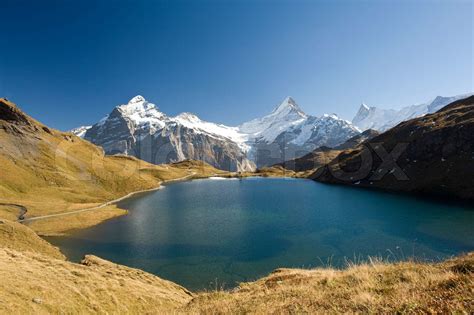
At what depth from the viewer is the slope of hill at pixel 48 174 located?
8275 centimetres

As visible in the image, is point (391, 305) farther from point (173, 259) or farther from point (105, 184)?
point (105, 184)

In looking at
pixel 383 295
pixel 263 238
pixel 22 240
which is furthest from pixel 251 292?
pixel 22 240

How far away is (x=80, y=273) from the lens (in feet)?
65.6

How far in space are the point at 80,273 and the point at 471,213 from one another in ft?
307

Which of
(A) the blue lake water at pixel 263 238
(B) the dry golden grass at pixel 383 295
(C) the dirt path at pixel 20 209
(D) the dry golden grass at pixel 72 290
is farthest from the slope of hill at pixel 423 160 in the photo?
(C) the dirt path at pixel 20 209

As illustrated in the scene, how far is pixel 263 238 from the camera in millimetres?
54125

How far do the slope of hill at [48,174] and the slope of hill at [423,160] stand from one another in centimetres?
12318

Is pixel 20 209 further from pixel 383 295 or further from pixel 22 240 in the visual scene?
pixel 383 295

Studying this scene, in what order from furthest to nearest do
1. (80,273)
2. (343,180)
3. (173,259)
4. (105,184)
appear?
1. (343,180)
2. (105,184)
3. (173,259)
4. (80,273)

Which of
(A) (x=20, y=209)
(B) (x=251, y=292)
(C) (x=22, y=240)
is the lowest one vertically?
(C) (x=22, y=240)

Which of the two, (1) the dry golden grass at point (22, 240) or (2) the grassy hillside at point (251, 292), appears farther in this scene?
(1) the dry golden grass at point (22, 240)

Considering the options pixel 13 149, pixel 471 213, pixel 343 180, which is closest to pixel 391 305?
pixel 471 213

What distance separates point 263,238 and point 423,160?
381ft

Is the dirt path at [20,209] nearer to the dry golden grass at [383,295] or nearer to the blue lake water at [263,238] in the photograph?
the blue lake water at [263,238]
